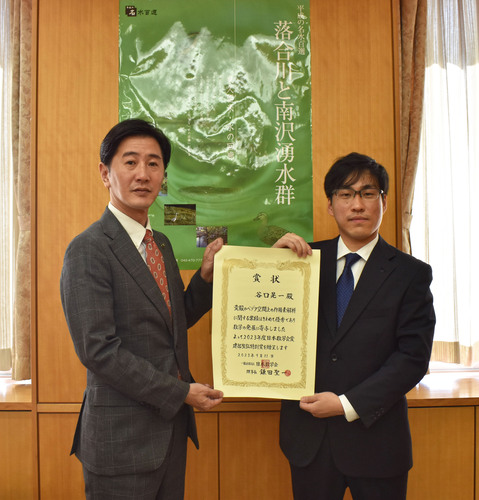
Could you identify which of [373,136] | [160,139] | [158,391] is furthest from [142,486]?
[373,136]

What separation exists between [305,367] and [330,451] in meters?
0.28

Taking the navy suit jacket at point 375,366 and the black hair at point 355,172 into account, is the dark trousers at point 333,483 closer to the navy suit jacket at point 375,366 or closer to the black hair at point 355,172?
the navy suit jacket at point 375,366

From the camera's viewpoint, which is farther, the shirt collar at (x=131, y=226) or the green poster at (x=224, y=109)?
the green poster at (x=224, y=109)

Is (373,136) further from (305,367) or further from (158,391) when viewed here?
(158,391)

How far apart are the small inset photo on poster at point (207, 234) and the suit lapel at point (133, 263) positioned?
699 mm

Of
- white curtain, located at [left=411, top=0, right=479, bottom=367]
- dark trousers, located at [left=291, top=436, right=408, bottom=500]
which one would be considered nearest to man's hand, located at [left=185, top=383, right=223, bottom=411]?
dark trousers, located at [left=291, top=436, right=408, bottom=500]

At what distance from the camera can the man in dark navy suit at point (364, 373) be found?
1.34 metres

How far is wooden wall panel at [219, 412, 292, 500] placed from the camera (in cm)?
206

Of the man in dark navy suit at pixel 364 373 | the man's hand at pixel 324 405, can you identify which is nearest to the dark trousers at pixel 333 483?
the man in dark navy suit at pixel 364 373

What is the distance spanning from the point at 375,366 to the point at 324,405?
217 millimetres

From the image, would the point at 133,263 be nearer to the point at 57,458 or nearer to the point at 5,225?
the point at 57,458

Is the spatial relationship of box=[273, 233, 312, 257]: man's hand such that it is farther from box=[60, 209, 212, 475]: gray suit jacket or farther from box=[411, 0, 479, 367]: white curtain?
box=[411, 0, 479, 367]: white curtain

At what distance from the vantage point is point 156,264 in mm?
1458

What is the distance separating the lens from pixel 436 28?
2.52m
